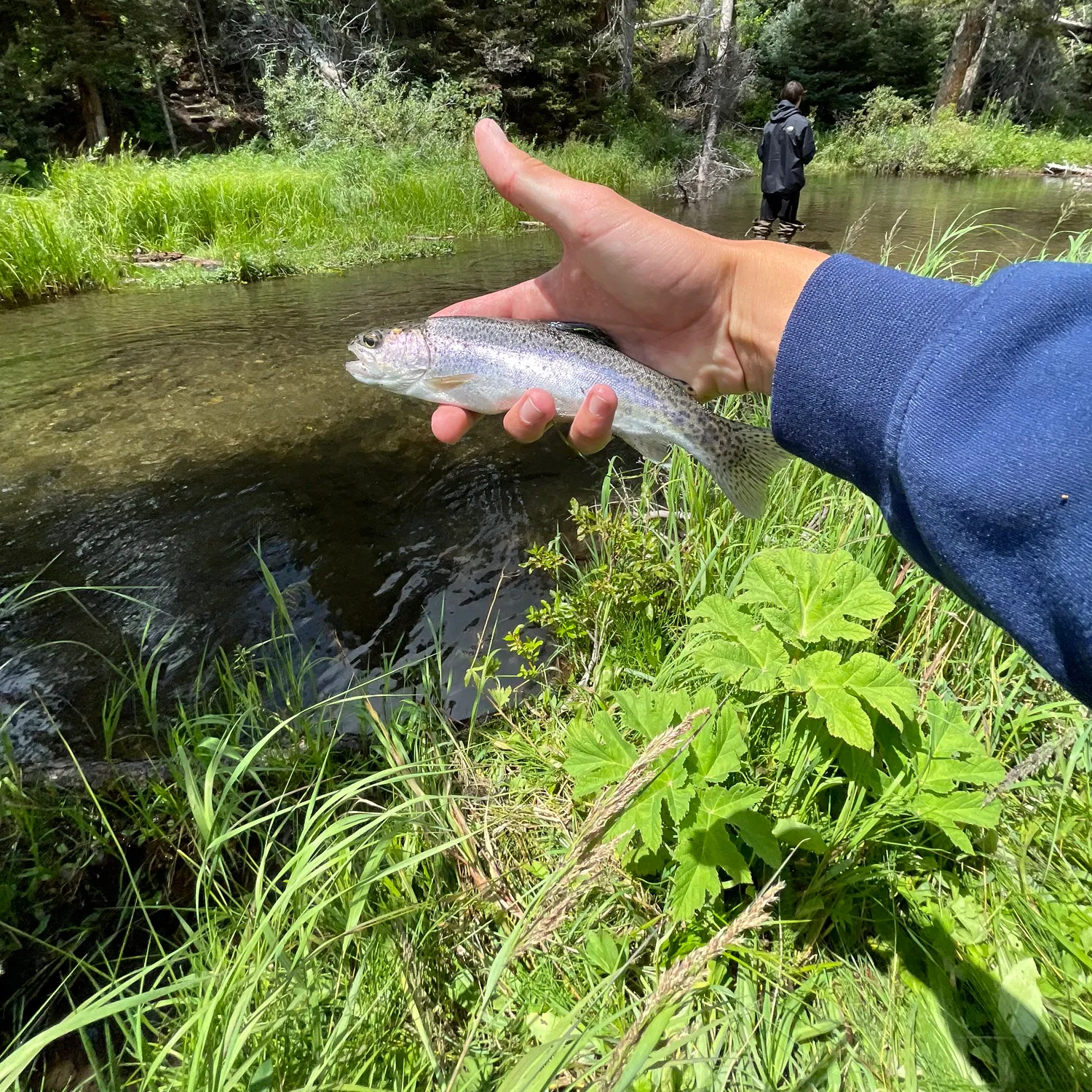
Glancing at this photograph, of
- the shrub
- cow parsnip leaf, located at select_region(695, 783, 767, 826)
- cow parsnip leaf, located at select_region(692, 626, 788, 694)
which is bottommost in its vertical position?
the shrub

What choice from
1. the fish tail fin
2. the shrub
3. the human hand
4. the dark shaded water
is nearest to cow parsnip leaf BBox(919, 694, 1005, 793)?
the fish tail fin

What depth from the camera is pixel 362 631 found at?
4.20 metres

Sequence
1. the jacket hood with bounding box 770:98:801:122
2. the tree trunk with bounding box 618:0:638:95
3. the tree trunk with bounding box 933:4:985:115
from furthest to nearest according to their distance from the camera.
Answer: the tree trunk with bounding box 933:4:985:115 < the tree trunk with bounding box 618:0:638:95 < the jacket hood with bounding box 770:98:801:122

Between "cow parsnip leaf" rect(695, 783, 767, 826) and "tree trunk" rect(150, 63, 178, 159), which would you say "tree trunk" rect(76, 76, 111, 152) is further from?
"cow parsnip leaf" rect(695, 783, 767, 826)

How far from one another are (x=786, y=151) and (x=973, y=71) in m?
→ 27.9

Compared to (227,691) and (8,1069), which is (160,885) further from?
(8,1069)

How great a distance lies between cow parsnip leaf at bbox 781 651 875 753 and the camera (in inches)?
74.8

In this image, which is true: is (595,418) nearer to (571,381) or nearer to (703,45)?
(571,381)

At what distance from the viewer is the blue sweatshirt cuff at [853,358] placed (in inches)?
60.4

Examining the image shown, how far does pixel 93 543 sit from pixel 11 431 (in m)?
2.65

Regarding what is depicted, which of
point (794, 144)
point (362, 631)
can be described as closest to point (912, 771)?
point (362, 631)

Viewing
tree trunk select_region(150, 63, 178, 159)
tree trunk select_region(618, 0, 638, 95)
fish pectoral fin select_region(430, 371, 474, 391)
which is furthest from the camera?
tree trunk select_region(618, 0, 638, 95)

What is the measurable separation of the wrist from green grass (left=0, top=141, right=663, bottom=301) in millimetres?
11264

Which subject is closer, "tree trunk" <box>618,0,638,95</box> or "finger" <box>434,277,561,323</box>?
"finger" <box>434,277,561,323</box>
